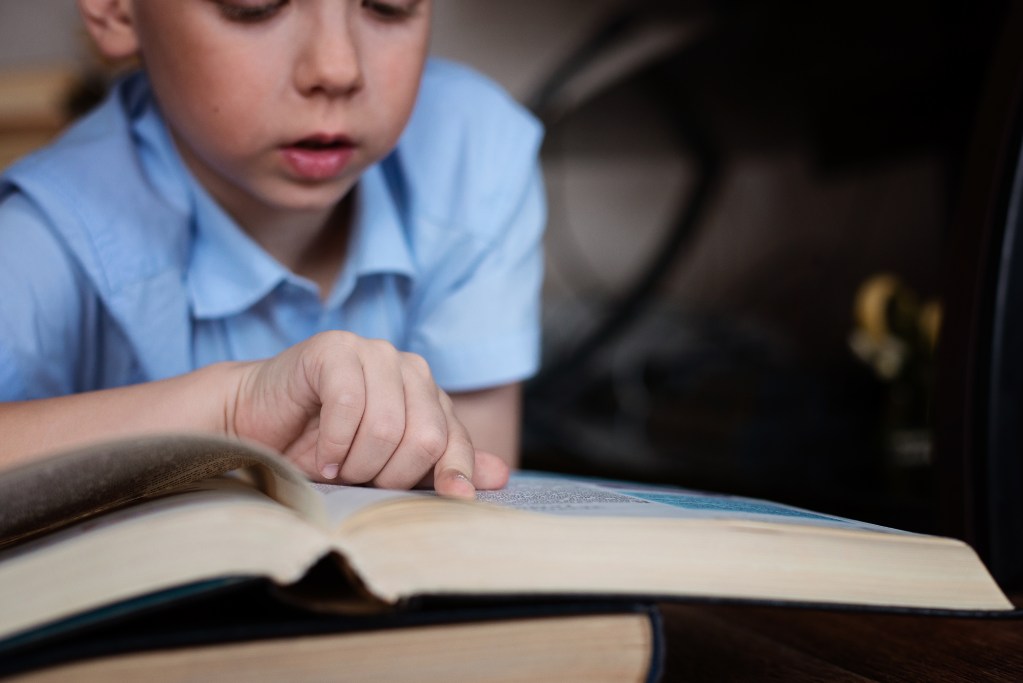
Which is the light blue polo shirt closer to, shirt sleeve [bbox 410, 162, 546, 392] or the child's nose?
shirt sleeve [bbox 410, 162, 546, 392]

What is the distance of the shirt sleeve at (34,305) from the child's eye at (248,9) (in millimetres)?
180

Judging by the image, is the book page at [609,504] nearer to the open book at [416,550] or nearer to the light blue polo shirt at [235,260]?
the open book at [416,550]

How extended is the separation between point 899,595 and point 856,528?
1.0 inches

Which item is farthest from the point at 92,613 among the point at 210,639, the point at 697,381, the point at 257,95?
the point at 697,381

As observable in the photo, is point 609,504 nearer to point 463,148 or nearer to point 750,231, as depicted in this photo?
point 463,148

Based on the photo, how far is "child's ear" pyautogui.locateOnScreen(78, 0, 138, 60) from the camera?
0.62 meters

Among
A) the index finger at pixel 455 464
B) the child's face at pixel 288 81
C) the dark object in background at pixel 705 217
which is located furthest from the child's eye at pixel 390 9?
the dark object in background at pixel 705 217

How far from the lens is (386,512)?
27 centimetres

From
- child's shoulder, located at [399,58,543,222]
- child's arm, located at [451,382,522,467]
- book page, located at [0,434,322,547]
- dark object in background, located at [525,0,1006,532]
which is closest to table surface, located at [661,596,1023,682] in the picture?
book page, located at [0,434,322,547]

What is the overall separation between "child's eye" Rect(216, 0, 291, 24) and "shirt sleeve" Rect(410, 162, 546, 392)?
0.92 feet

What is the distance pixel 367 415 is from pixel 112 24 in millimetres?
393

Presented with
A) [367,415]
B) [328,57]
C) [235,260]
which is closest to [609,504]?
[367,415]

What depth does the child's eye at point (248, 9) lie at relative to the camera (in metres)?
0.53

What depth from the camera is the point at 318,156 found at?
1.92 ft
